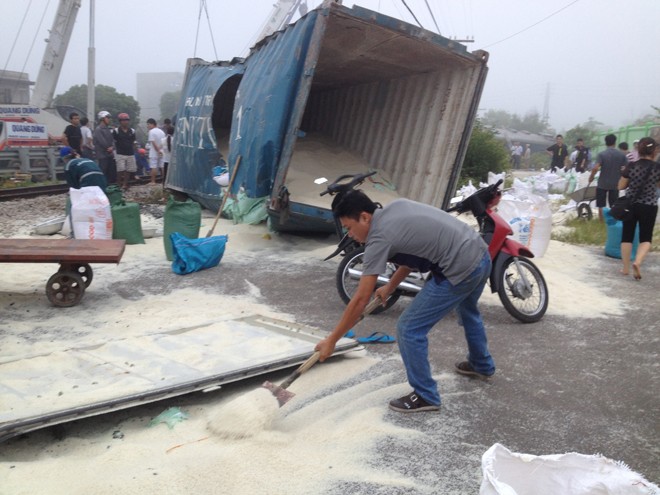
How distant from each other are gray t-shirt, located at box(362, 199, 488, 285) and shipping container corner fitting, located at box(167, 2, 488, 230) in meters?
4.33

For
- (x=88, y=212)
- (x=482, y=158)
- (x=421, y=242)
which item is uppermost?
(x=421, y=242)

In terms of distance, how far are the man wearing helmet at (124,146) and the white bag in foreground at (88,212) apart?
Result: 17.4ft

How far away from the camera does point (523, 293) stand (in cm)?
542

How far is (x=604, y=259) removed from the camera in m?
8.28

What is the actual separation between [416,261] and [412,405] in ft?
2.87

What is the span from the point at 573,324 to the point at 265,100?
4.96 metres

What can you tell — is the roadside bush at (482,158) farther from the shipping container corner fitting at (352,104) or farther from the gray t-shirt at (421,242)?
the gray t-shirt at (421,242)

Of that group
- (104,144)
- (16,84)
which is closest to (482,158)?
(104,144)

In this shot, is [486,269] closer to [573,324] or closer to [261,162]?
[573,324]

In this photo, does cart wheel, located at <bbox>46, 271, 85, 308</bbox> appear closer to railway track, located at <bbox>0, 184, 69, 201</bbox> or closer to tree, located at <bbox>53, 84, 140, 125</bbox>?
railway track, located at <bbox>0, 184, 69, 201</bbox>

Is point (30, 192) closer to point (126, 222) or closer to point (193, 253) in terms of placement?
point (126, 222)

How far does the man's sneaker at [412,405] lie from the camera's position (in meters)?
3.62

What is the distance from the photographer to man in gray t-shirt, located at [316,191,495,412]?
10.9 feet

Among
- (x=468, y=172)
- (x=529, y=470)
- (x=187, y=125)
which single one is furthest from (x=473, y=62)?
(x=468, y=172)
